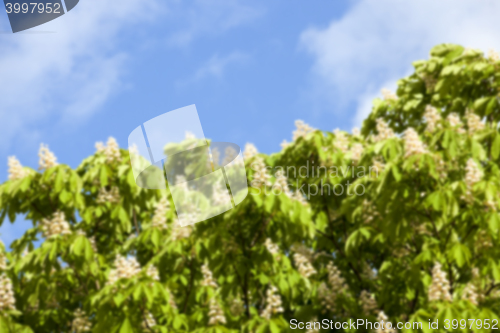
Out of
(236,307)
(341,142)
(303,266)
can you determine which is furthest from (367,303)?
(341,142)

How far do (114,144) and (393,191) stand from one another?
3.36m

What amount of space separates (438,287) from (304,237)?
142 centimetres

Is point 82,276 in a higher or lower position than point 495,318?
higher

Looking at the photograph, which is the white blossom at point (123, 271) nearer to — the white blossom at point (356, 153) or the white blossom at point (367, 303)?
the white blossom at point (367, 303)

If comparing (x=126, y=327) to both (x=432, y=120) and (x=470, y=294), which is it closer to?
(x=470, y=294)

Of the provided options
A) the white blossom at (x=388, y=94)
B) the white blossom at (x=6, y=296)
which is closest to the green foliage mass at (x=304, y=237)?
the white blossom at (x=6, y=296)

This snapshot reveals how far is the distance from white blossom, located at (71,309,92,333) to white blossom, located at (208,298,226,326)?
1521mm

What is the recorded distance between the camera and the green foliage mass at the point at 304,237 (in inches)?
204

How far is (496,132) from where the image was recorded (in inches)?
228

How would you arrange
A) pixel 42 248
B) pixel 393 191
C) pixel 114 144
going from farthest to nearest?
1. pixel 114 144
2. pixel 42 248
3. pixel 393 191

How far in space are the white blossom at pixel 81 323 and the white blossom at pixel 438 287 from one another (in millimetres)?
3531

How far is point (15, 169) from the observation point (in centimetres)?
641

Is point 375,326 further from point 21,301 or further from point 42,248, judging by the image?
point 21,301

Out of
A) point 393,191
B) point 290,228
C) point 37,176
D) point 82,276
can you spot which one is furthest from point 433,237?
point 37,176
